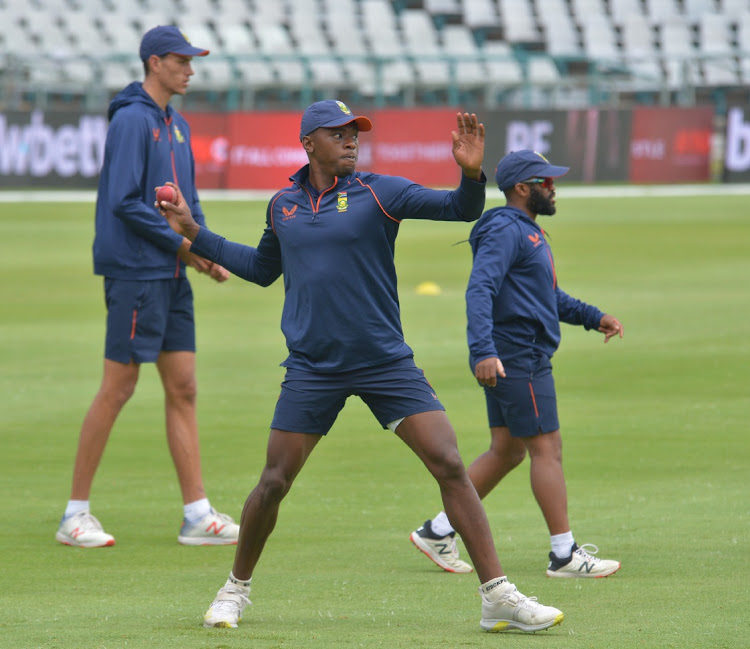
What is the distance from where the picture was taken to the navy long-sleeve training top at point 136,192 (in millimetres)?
6875

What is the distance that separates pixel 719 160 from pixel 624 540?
27.9 m

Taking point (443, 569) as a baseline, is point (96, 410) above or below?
above

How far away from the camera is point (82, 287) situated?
1800 centimetres

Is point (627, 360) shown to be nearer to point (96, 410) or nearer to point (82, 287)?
point (96, 410)

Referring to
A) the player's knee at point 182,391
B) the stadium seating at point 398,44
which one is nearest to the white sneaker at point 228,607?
the player's knee at point 182,391

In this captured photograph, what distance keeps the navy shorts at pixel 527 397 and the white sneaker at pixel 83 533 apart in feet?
6.78

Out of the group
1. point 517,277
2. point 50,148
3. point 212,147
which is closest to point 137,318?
point 517,277

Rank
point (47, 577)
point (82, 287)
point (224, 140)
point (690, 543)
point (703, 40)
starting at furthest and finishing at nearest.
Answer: point (703, 40) < point (224, 140) < point (82, 287) < point (690, 543) < point (47, 577)

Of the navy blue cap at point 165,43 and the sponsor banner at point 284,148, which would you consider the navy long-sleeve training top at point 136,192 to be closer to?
the navy blue cap at point 165,43

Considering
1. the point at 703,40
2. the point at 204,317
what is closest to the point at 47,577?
the point at 204,317

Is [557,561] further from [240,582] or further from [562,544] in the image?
[240,582]

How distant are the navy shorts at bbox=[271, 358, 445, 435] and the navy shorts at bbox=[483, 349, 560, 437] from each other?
93cm

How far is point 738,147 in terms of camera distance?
107 ft

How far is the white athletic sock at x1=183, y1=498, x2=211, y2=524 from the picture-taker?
6.91m
